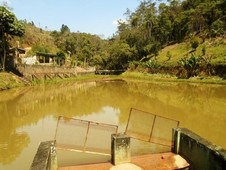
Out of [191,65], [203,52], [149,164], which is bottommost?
[149,164]

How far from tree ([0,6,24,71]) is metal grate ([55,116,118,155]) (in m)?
31.4

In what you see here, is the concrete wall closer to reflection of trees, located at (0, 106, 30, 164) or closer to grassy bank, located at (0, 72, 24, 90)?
reflection of trees, located at (0, 106, 30, 164)

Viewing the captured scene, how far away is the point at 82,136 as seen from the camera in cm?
934

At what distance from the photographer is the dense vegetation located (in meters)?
→ 45.2

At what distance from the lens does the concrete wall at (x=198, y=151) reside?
717cm

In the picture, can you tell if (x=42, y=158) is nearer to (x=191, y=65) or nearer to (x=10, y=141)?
(x=10, y=141)

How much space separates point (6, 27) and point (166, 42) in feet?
142

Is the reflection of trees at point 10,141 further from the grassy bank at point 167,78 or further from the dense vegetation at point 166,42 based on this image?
the dense vegetation at point 166,42

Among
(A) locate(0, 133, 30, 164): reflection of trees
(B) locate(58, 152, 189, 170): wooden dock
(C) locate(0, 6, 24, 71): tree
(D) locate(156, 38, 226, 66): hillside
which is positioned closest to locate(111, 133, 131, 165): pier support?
(B) locate(58, 152, 189, 170): wooden dock

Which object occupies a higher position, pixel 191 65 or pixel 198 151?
pixel 191 65

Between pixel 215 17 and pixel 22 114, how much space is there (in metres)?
49.3

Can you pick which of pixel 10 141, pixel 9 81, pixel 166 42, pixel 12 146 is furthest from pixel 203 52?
pixel 12 146

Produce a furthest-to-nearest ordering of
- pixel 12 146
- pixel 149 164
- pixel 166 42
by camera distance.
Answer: pixel 166 42 < pixel 12 146 < pixel 149 164

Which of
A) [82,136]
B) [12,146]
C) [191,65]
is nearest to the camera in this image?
[82,136]
